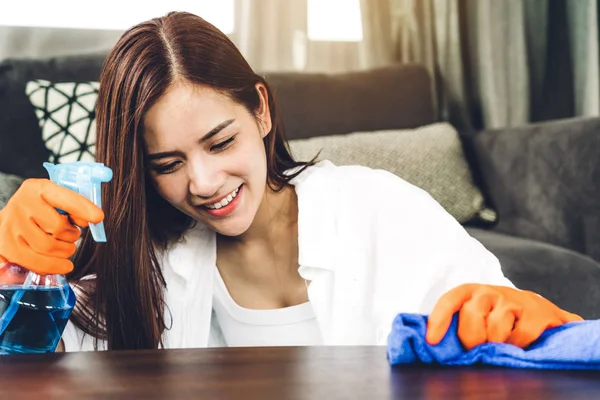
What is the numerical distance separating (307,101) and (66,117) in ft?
1.95

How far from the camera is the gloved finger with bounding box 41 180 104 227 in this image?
2.42 feet

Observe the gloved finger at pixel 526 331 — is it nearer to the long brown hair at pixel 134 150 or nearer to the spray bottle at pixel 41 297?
the spray bottle at pixel 41 297

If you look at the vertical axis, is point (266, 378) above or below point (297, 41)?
below

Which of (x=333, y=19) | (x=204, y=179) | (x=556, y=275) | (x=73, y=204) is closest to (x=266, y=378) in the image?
(x=73, y=204)

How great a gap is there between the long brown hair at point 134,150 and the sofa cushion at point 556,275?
651 millimetres

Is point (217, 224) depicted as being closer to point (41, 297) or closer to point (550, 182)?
point (41, 297)

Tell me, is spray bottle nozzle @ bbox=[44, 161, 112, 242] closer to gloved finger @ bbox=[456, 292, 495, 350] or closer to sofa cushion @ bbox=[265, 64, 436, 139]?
gloved finger @ bbox=[456, 292, 495, 350]

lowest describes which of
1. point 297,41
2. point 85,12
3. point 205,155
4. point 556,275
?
point 556,275

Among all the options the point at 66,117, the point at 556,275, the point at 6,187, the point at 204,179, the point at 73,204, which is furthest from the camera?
the point at 66,117

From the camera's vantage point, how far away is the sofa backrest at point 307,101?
65.1 inches

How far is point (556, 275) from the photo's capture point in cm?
148

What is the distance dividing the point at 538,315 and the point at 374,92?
1.36 meters

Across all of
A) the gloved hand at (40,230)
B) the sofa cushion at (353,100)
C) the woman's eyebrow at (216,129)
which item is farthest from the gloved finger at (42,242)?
the sofa cushion at (353,100)

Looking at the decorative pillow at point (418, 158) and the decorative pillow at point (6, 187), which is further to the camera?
the decorative pillow at point (418, 158)
